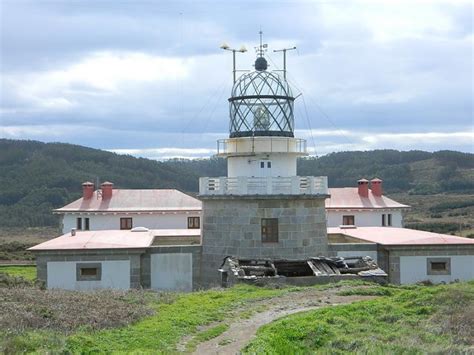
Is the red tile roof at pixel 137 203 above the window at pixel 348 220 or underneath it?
above

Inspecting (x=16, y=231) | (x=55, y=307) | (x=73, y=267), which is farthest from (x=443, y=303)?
(x=16, y=231)

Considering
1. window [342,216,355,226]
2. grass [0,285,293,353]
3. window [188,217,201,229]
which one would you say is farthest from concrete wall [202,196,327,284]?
window [342,216,355,226]

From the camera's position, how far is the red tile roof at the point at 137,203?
34.0 meters

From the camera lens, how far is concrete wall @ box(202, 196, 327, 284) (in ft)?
62.1

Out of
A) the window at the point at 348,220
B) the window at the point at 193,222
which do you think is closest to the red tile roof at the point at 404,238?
the window at the point at 348,220

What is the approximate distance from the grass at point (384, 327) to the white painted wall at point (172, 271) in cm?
824

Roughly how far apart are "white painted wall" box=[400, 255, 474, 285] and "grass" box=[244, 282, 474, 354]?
6.85 meters

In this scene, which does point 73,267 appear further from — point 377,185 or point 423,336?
point 377,185

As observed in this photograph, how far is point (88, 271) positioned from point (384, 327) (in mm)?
10565

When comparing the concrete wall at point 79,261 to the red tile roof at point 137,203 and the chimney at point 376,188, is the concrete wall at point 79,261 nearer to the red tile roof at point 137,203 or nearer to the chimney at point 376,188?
the red tile roof at point 137,203

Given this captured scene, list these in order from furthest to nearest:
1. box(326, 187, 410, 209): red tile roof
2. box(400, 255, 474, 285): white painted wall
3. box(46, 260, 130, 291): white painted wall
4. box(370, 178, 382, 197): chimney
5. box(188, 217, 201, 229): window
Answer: box(370, 178, 382, 197): chimney
box(326, 187, 410, 209): red tile roof
box(188, 217, 201, 229): window
box(400, 255, 474, 285): white painted wall
box(46, 260, 130, 291): white painted wall

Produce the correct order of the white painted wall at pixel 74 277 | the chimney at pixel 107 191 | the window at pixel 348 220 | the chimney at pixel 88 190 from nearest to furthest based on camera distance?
the white painted wall at pixel 74 277
the window at pixel 348 220
the chimney at pixel 88 190
the chimney at pixel 107 191

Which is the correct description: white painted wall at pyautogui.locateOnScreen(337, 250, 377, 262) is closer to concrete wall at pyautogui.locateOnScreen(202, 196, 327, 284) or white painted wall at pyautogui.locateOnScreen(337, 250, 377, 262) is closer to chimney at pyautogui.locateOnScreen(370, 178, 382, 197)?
concrete wall at pyautogui.locateOnScreen(202, 196, 327, 284)

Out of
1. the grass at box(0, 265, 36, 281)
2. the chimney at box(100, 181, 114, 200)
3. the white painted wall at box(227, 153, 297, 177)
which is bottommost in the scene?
the grass at box(0, 265, 36, 281)
